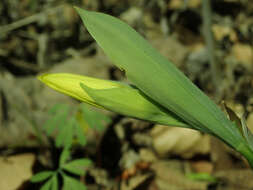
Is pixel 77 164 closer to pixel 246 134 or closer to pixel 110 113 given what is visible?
pixel 110 113

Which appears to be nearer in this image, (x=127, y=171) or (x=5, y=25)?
(x=127, y=171)

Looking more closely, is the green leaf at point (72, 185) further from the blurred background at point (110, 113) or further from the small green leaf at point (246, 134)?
the small green leaf at point (246, 134)

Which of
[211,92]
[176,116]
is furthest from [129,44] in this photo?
[211,92]

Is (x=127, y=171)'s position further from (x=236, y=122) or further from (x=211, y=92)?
(x=236, y=122)

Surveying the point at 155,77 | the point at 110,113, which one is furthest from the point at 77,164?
the point at 155,77

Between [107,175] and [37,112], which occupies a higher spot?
[37,112]

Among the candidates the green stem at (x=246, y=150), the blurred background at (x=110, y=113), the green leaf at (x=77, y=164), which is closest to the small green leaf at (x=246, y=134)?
the green stem at (x=246, y=150)

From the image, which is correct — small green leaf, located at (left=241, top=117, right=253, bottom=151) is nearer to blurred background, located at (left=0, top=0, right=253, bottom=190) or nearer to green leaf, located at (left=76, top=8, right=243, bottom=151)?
green leaf, located at (left=76, top=8, right=243, bottom=151)
